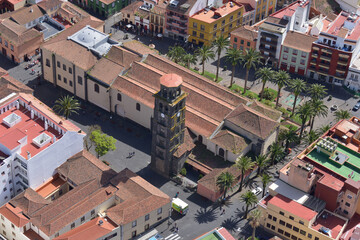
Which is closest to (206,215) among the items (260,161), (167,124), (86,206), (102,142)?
(260,161)

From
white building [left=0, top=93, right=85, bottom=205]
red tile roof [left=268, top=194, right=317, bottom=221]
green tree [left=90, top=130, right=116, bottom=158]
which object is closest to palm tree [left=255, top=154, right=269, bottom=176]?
red tile roof [left=268, top=194, right=317, bottom=221]

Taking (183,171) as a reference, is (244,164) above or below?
above

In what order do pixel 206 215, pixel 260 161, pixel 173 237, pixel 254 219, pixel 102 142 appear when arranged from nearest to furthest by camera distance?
1. pixel 254 219
2. pixel 173 237
3. pixel 206 215
4. pixel 260 161
5. pixel 102 142

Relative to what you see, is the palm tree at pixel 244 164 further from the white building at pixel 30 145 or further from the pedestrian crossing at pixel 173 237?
the white building at pixel 30 145

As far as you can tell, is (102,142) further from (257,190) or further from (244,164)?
(257,190)

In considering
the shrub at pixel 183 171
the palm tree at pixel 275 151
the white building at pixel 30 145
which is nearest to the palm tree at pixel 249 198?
the palm tree at pixel 275 151

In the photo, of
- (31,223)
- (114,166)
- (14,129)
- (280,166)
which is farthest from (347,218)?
(14,129)

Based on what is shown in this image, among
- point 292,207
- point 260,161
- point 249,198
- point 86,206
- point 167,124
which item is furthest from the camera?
point 260,161
